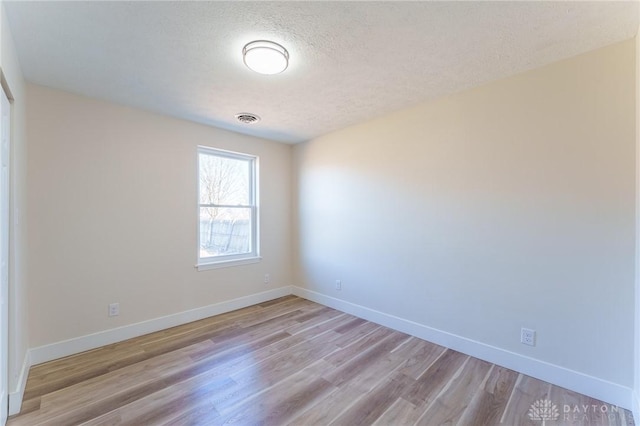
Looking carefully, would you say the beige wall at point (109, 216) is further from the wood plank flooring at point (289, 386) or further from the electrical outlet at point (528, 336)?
the electrical outlet at point (528, 336)

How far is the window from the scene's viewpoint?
11.5ft

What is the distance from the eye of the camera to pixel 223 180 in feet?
12.2

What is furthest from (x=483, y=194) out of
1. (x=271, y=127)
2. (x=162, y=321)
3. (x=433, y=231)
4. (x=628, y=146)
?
(x=162, y=321)

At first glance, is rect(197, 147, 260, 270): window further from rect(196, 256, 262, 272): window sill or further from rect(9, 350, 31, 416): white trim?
rect(9, 350, 31, 416): white trim

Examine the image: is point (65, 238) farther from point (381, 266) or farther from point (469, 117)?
point (469, 117)

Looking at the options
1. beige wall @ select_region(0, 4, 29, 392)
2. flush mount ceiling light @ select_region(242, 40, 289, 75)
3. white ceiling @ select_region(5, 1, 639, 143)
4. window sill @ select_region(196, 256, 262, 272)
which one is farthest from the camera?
window sill @ select_region(196, 256, 262, 272)

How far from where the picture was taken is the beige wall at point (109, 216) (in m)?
2.41

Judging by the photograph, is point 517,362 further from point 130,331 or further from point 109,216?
point 109,216

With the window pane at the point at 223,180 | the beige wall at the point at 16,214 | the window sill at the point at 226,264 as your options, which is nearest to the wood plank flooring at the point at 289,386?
the beige wall at the point at 16,214

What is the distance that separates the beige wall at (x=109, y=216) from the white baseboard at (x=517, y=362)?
6.86ft

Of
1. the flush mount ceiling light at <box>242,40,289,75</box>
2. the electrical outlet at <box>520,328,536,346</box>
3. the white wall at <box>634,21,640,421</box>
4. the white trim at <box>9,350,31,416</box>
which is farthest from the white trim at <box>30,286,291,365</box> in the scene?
the white wall at <box>634,21,640,421</box>

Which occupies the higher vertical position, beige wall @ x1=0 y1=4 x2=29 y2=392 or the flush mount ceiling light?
the flush mount ceiling light

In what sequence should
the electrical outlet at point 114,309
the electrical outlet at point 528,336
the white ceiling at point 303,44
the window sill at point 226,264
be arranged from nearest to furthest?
1. the white ceiling at point 303,44
2. the electrical outlet at point 528,336
3. the electrical outlet at point 114,309
4. the window sill at point 226,264

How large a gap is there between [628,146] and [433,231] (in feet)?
4.72
